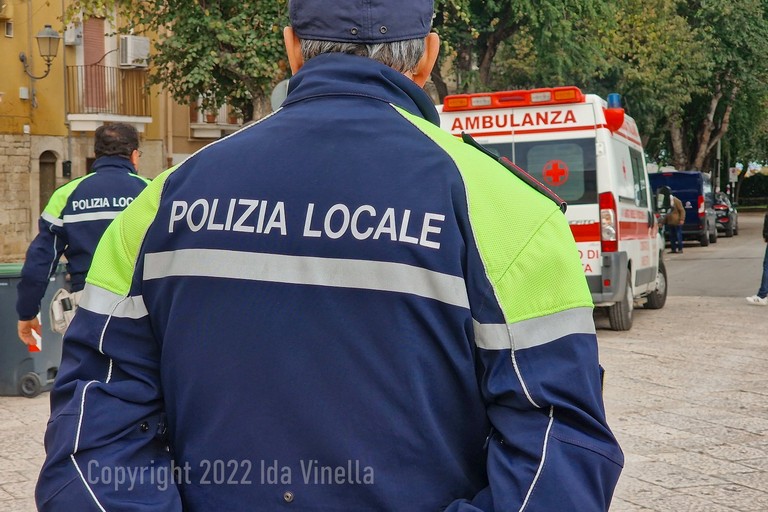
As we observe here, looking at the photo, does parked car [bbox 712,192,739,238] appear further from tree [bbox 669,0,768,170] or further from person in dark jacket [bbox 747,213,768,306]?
person in dark jacket [bbox 747,213,768,306]

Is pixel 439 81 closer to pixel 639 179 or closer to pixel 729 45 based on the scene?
pixel 729 45

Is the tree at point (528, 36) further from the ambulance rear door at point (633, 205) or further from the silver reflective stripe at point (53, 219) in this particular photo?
the silver reflective stripe at point (53, 219)

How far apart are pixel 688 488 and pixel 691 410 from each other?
2365 mm

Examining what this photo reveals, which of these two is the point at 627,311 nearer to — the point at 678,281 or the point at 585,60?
the point at 678,281

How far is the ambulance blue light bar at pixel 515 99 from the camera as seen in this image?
12297 millimetres

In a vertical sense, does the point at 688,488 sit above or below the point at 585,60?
below

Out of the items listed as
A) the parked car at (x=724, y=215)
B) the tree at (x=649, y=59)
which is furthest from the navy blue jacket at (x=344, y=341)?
the parked car at (x=724, y=215)

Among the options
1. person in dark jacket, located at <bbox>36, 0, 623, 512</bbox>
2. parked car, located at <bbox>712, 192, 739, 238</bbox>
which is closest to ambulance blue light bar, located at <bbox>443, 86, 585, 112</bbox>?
person in dark jacket, located at <bbox>36, 0, 623, 512</bbox>

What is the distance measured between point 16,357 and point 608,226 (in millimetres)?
6222

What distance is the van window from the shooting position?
40.4 ft

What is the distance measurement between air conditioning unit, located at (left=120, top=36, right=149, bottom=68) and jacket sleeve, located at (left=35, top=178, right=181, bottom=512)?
28667 millimetres

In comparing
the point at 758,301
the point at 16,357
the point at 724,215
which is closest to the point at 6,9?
the point at 758,301

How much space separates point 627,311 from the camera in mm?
13203

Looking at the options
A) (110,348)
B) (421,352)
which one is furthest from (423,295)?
(110,348)
